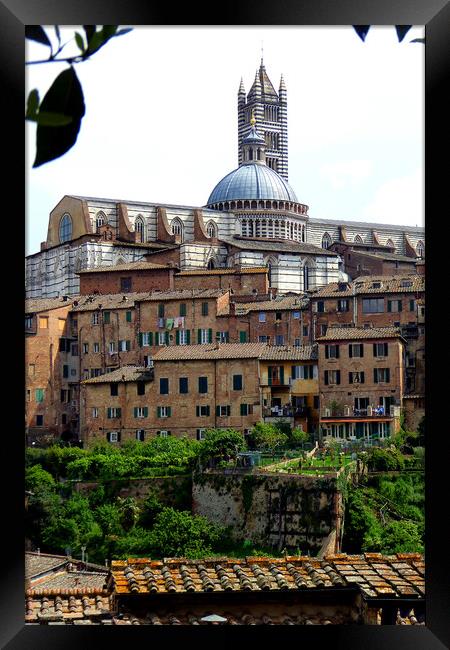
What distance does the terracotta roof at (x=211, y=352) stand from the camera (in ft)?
101

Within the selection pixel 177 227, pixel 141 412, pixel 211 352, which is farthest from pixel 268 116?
pixel 141 412

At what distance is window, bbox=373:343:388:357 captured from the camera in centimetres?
2953

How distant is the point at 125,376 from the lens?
32.3 metres

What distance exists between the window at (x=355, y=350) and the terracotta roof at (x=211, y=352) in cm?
268

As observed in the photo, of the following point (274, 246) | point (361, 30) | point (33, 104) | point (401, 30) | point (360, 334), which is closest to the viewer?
point (33, 104)

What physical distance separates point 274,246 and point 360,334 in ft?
52.4

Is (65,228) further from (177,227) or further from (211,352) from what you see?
(211,352)

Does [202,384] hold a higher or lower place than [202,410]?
higher

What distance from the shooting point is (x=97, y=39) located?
1.86 m

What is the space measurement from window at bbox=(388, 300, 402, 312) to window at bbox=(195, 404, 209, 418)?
6.46 meters

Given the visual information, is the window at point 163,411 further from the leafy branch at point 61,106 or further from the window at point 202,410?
the leafy branch at point 61,106

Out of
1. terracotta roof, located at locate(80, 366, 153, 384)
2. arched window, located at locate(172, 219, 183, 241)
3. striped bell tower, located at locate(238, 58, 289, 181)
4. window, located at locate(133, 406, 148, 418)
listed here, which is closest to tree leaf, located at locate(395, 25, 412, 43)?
window, located at locate(133, 406, 148, 418)

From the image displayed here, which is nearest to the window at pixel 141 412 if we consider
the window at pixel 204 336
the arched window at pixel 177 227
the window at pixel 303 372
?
the window at pixel 204 336
